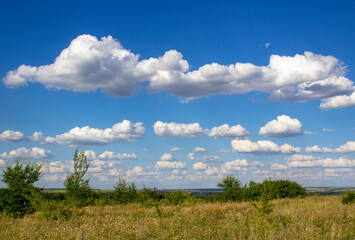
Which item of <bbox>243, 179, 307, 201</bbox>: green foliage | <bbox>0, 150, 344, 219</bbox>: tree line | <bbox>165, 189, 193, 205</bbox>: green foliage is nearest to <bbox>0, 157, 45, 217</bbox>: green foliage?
<bbox>0, 150, 344, 219</bbox>: tree line

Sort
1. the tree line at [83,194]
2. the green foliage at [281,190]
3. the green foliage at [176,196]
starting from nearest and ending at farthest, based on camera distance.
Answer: the tree line at [83,194], the green foliage at [176,196], the green foliage at [281,190]

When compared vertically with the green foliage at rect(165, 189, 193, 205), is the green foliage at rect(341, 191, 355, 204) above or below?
above

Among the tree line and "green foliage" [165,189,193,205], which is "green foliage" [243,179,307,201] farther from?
"green foliage" [165,189,193,205]

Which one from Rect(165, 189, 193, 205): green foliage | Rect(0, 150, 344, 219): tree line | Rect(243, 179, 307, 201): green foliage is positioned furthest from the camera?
Rect(243, 179, 307, 201): green foliage

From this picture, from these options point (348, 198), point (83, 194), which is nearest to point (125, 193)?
point (83, 194)

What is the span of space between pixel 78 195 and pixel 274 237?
2305 centimetres

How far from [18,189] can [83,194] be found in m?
9.15

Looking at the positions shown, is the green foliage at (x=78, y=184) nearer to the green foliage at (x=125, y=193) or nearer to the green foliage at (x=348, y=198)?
the green foliage at (x=125, y=193)

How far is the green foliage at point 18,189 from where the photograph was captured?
17.5 metres

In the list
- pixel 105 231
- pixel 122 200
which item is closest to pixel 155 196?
pixel 122 200

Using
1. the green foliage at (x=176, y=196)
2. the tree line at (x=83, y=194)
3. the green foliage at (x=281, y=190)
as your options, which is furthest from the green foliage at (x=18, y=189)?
the green foliage at (x=281, y=190)

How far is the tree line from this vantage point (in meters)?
13.5

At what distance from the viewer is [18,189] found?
1802 cm

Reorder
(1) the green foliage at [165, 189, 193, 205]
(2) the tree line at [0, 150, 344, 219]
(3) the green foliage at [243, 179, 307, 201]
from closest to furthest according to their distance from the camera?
1. (2) the tree line at [0, 150, 344, 219]
2. (1) the green foliage at [165, 189, 193, 205]
3. (3) the green foliage at [243, 179, 307, 201]
